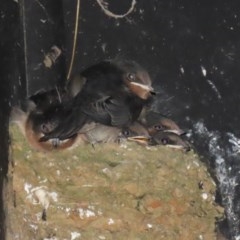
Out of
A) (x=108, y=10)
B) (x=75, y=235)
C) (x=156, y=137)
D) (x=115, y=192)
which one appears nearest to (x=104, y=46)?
(x=108, y=10)

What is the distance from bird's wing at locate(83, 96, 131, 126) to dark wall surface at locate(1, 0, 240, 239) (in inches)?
5.4

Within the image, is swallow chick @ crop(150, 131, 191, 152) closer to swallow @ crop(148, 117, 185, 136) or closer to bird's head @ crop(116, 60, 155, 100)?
swallow @ crop(148, 117, 185, 136)

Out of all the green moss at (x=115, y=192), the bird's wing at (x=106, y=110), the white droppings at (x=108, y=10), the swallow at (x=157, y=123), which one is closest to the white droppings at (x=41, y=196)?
the green moss at (x=115, y=192)

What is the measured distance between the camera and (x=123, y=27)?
249cm

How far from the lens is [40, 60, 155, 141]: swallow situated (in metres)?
2.37

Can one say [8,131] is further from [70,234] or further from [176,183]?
[176,183]

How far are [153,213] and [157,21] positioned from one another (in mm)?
592

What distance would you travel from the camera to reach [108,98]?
2.38 meters

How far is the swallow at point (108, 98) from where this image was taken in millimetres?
2371

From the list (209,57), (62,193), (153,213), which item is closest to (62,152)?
(62,193)

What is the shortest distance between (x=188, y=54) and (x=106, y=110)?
330 millimetres

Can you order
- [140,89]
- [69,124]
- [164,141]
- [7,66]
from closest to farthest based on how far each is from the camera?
[7,66]
[69,124]
[140,89]
[164,141]

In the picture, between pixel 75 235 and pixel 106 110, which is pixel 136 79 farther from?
pixel 75 235

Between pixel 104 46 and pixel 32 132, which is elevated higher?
pixel 104 46
